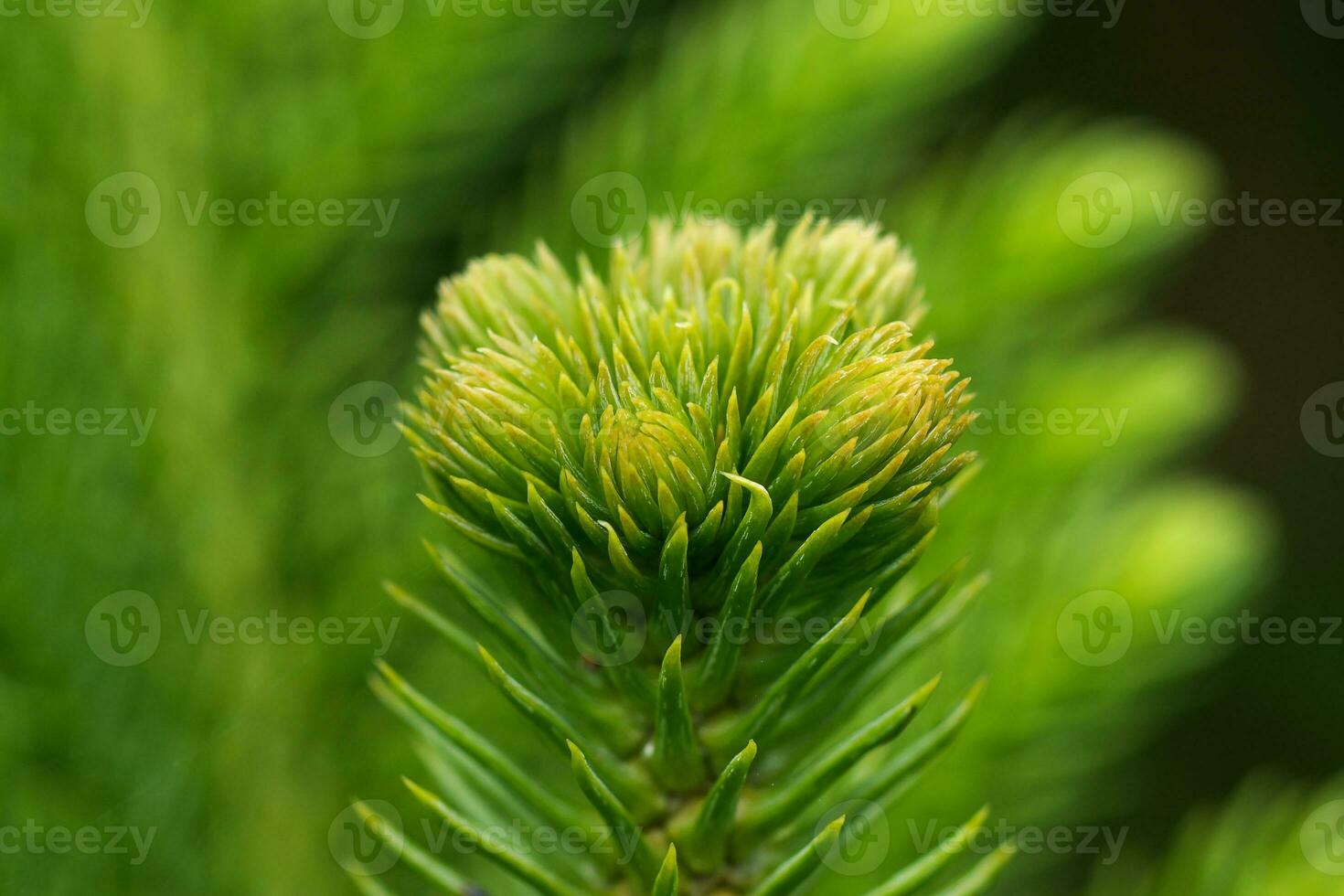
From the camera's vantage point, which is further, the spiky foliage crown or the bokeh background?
the bokeh background

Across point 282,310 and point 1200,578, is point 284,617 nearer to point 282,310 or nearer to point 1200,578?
point 282,310

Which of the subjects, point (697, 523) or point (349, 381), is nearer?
point (697, 523)

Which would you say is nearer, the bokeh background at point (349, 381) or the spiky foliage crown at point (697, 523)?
the spiky foliage crown at point (697, 523)
